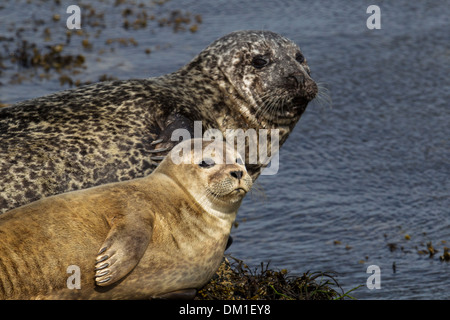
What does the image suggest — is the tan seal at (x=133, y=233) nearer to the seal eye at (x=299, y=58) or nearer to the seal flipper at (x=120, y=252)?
the seal flipper at (x=120, y=252)

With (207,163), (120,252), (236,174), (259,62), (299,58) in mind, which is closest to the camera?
(120,252)

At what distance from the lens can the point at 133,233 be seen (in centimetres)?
564

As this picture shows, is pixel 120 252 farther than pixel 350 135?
No

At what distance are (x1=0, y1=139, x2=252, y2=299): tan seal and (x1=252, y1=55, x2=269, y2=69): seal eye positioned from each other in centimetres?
238

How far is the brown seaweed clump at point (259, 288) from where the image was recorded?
22.9ft

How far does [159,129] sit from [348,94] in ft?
21.8

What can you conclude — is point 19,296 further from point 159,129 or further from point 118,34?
point 118,34

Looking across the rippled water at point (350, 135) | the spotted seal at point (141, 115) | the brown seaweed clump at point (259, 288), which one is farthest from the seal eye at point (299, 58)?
the brown seaweed clump at point (259, 288)

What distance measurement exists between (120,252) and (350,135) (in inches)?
290

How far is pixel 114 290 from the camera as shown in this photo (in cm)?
582

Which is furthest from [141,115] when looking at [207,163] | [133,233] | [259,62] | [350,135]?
[350,135]

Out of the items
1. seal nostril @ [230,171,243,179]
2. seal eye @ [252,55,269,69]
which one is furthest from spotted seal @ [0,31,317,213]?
seal nostril @ [230,171,243,179]

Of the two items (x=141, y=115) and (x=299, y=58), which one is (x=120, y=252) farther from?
(x=299, y=58)

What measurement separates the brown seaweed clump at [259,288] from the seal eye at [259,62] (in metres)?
1.91
